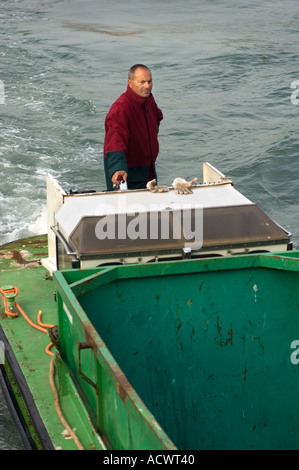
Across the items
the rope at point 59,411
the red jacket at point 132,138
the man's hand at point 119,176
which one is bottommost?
the rope at point 59,411

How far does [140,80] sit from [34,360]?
210cm

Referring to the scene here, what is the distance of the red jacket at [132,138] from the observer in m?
5.28

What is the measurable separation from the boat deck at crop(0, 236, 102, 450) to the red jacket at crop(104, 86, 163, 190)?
97 centimetres

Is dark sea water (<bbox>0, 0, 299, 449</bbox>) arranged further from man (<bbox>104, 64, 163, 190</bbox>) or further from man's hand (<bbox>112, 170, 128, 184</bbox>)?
man (<bbox>104, 64, 163, 190</bbox>)

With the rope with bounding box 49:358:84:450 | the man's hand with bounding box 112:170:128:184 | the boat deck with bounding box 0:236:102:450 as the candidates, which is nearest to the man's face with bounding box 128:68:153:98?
the man's hand with bounding box 112:170:128:184

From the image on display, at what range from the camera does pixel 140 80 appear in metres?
5.23

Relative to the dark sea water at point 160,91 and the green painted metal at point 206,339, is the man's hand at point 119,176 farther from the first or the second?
the dark sea water at point 160,91

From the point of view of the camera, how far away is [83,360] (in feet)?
11.7

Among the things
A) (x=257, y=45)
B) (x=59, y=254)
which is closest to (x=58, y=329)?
(x=59, y=254)

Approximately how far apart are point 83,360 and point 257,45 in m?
14.9

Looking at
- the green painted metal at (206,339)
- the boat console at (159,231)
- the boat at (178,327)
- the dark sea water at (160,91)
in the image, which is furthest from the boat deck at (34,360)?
the dark sea water at (160,91)

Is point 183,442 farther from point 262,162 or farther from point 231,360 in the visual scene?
point 262,162

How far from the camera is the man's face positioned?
520 centimetres

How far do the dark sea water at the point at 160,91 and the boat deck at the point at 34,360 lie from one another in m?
0.73
